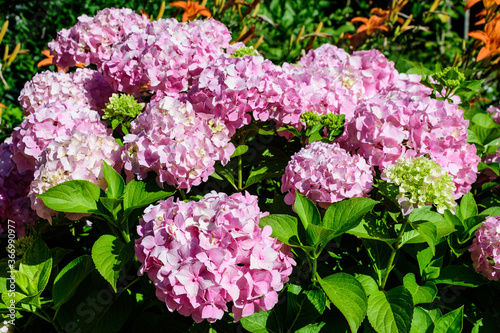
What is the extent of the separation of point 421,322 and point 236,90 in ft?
3.46

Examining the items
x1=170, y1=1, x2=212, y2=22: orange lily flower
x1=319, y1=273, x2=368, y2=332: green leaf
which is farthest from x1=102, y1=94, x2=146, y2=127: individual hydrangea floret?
x1=170, y1=1, x2=212, y2=22: orange lily flower

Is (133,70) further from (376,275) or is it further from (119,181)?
(376,275)

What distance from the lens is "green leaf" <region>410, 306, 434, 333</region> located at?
1.55 meters

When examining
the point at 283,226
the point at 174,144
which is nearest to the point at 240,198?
the point at 283,226

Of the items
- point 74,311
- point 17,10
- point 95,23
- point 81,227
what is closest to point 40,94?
point 95,23

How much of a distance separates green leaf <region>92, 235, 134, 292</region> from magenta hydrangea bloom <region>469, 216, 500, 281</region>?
1267 mm

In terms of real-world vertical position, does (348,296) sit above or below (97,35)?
below

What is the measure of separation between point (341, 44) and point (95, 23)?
5.75 ft

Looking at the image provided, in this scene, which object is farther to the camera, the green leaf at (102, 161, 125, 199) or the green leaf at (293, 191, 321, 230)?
the green leaf at (102, 161, 125, 199)

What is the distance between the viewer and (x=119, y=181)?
1.59 metres

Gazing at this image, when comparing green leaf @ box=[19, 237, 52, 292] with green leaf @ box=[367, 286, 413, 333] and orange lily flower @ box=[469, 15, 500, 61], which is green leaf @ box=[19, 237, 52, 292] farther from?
orange lily flower @ box=[469, 15, 500, 61]

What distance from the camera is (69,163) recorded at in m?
1.63

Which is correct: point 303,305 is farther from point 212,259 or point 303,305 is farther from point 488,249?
point 488,249

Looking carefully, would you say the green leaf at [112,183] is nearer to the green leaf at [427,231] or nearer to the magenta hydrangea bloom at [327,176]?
the magenta hydrangea bloom at [327,176]
